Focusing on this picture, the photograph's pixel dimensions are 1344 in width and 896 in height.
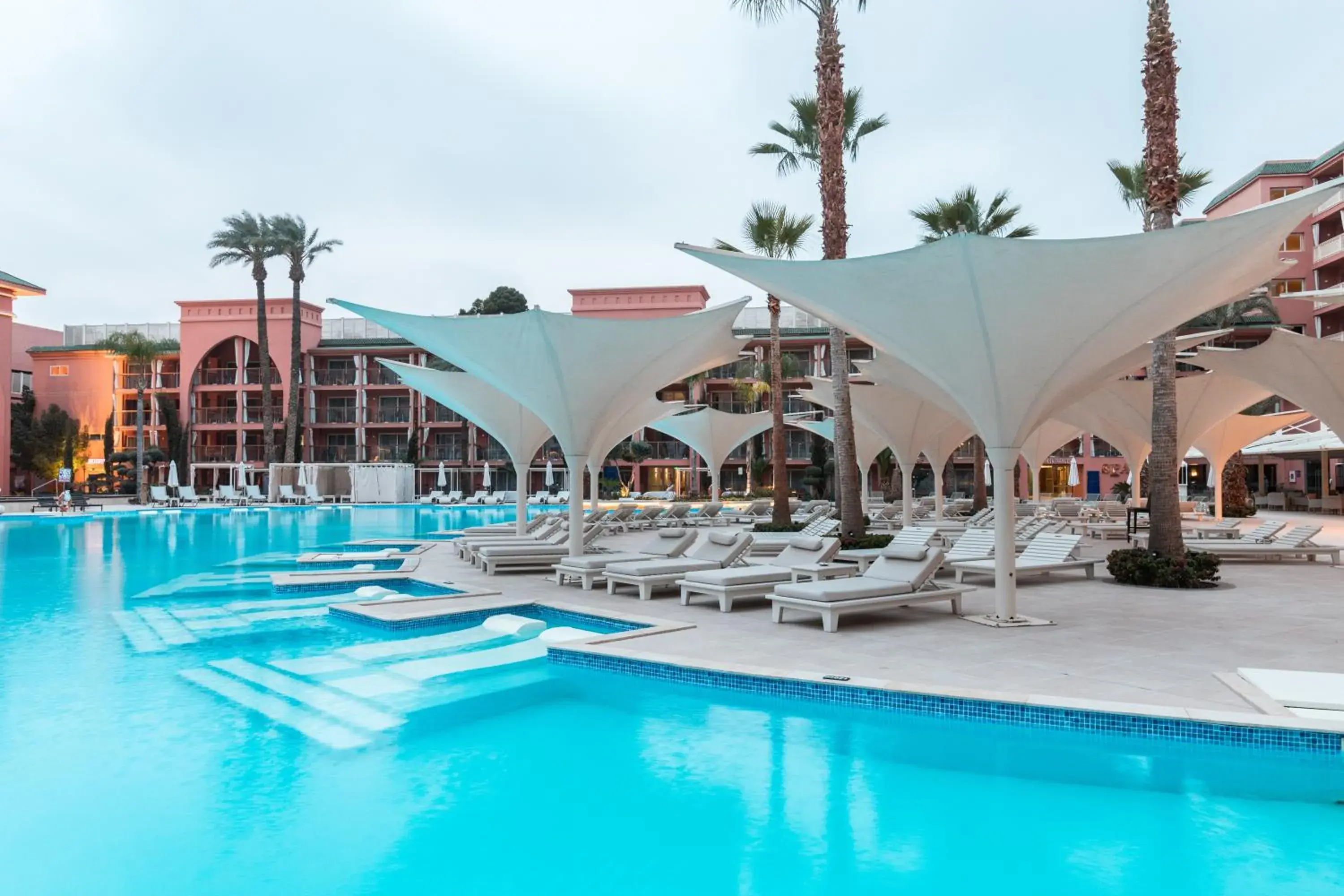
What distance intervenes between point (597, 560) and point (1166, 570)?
7.36 meters

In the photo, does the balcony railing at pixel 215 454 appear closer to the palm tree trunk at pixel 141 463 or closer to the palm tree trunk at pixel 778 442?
the palm tree trunk at pixel 141 463

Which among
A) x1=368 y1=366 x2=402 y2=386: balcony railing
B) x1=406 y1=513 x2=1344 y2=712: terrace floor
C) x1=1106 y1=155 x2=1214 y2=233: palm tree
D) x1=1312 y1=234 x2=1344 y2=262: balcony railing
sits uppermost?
x1=1312 y1=234 x2=1344 y2=262: balcony railing

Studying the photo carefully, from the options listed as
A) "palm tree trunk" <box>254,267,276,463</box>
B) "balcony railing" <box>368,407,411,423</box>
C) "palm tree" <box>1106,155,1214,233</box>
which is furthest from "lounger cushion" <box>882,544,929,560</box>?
"balcony railing" <box>368,407,411,423</box>

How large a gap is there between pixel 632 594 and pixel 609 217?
99.2 ft

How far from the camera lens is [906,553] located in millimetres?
9461

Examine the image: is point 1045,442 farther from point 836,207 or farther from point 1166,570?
point 1166,570

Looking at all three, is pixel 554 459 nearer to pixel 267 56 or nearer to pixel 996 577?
pixel 267 56

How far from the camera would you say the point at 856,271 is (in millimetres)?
8203

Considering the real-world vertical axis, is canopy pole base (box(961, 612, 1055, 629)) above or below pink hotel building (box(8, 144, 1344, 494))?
below

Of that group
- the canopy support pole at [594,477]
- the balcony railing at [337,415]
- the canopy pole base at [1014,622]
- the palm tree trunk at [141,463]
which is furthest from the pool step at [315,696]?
the balcony railing at [337,415]

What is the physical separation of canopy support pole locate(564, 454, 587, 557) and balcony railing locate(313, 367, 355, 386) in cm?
3693

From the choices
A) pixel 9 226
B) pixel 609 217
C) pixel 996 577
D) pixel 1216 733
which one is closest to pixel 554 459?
pixel 609 217

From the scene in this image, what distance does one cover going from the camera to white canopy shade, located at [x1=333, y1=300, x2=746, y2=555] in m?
12.2

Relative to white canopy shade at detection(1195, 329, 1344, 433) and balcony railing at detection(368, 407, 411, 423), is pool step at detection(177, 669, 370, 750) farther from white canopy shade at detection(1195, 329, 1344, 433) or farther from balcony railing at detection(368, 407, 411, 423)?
balcony railing at detection(368, 407, 411, 423)
